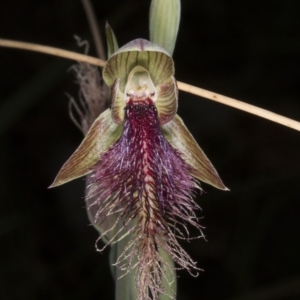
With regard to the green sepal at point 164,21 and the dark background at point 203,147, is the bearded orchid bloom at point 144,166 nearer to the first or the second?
the green sepal at point 164,21

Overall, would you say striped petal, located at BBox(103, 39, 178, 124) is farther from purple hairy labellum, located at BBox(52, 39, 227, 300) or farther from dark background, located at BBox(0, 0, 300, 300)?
dark background, located at BBox(0, 0, 300, 300)

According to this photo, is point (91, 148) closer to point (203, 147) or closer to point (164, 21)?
point (164, 21)

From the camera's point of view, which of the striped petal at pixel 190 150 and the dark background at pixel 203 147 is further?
the dark background at pixel 203 147

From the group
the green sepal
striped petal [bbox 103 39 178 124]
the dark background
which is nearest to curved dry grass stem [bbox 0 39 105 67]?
striped petal [bbox 103 39 178 124]

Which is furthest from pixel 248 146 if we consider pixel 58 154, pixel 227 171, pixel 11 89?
pixel 11 89

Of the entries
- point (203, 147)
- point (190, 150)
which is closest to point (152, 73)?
point (190, 150)

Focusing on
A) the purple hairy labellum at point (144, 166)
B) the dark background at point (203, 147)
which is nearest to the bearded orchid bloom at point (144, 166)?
the purple hairy labellum at point (144, 166)

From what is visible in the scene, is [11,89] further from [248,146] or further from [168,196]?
[168,196]
